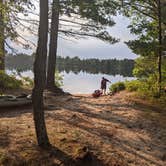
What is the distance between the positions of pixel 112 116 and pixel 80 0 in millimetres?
6823

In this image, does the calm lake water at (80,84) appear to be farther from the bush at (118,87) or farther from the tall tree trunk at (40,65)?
the tall tree trunk at (40,65)

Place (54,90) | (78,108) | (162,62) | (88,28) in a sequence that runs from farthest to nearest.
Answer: (88,28) < (54,90) < (162,62) < (78,108)

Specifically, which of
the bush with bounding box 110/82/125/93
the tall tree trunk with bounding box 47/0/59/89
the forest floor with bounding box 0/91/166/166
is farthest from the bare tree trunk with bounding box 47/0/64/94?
the forest floor with bounding box 0/91/166/166

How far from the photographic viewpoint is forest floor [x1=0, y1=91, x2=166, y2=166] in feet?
32.8

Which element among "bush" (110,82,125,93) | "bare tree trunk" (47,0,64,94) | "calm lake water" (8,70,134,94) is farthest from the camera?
"calm lake water" (8,70,134,94)

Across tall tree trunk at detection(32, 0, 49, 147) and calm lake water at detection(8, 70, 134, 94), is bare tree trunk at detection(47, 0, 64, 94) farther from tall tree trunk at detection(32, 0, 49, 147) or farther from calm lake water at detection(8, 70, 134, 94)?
tall tree trunk at detection(32, 0, 49, 147)

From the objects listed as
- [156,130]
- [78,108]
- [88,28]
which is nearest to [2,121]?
[78,108]

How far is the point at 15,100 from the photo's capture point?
49.3 feet

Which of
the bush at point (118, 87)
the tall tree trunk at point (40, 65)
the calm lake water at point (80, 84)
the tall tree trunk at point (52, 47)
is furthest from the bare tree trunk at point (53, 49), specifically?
the tall tree trunk at point (40, 65)

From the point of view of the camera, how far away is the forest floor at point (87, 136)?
9.99 meters

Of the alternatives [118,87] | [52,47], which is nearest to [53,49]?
[52,47]

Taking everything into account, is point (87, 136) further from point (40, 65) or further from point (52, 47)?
point (52, 47)

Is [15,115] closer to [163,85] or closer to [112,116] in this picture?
[112,116]

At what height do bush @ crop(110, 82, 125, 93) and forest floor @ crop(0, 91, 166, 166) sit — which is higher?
bush @ crop(110, 82, 125, 93)
